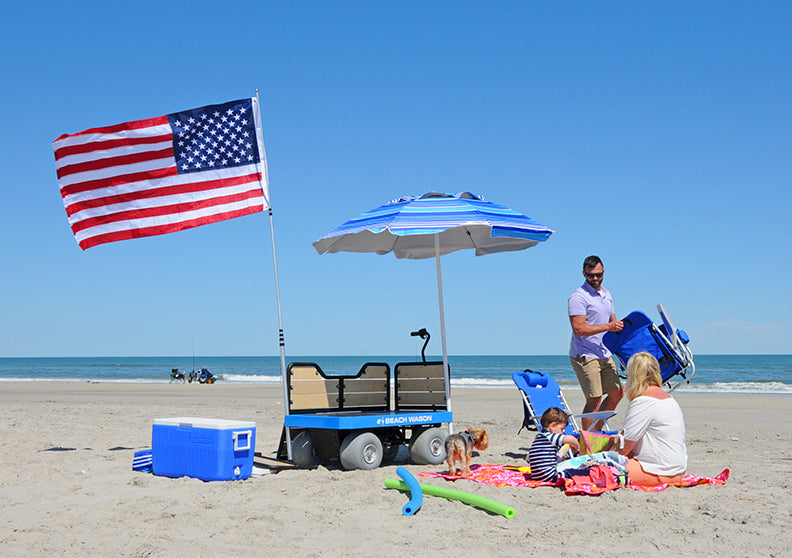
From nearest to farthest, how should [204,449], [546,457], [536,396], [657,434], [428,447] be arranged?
[657,434] < [546,457] < [204,449] < [428,447] < [536,396]

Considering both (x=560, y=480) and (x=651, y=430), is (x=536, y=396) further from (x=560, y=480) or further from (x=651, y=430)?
(x=651, y=430)

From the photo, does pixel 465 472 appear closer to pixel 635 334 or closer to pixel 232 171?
pixel 635 334

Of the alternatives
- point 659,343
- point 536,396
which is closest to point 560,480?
point 536,396

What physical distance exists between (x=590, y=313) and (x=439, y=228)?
1.84 metres

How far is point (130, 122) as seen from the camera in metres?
7.56

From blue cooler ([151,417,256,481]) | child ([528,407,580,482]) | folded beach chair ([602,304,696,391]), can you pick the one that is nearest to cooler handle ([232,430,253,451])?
blue cooler ([151,417,256,481])

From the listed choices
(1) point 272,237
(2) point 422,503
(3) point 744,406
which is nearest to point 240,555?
(2) point 422,503

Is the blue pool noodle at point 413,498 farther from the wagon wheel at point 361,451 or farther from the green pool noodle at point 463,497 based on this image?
the wagon wheel at point 361,451

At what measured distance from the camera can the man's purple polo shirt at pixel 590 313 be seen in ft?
23.1

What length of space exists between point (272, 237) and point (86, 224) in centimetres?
Answer: 208

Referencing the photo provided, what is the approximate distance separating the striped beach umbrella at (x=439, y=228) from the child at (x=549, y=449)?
144 centimetres

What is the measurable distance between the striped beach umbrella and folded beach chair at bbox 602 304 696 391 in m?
1.18

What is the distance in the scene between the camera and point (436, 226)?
6.39 metres

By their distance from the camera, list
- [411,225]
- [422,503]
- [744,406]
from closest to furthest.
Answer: [422,503] < [411,225] < [744,406]
